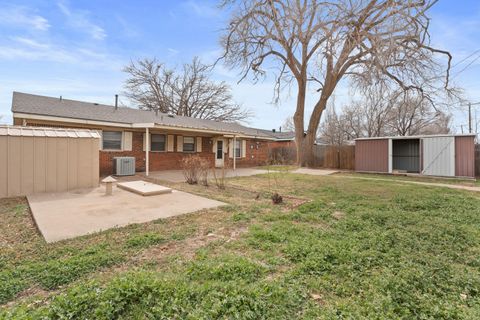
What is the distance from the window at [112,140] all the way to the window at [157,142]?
5.30 feet

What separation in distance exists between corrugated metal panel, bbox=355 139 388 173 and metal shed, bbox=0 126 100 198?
14.1 m

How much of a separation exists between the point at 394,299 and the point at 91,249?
342cm

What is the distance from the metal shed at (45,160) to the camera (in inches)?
239

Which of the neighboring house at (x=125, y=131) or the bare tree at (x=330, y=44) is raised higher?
the bare tree at (x=330, y=44)

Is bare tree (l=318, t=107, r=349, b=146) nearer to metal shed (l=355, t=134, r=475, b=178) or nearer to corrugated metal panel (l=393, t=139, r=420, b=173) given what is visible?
corrugated metal panel (l=393, t=139, r=420, b=173)

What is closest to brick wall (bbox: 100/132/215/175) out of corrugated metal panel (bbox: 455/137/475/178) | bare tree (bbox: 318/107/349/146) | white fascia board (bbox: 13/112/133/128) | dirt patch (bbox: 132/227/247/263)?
white fascia board (bbox: 13/112/133/128)

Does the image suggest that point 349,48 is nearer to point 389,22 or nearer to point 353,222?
point 389,22

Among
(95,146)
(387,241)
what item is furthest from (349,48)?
(95,146)

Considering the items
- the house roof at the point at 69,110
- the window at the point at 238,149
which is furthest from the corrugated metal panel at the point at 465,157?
the house roof at the point at 69,110

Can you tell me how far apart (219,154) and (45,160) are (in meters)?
10.5

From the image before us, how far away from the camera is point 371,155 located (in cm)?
1460

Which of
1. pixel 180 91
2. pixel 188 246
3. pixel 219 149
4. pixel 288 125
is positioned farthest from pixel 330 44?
pixel 288 125

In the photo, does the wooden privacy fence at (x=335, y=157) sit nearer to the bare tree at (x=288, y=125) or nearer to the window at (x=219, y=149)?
the window at (x=219, y=149)

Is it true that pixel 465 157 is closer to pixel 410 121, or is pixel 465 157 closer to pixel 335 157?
pixel 335 157
